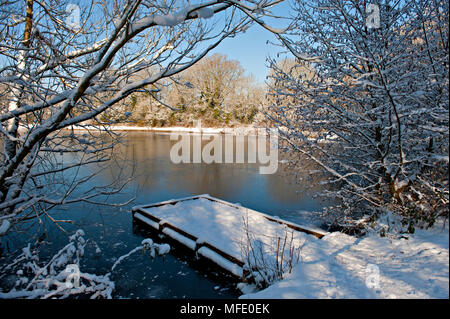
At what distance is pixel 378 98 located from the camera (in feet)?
12.6

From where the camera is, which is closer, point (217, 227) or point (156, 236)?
point (217, 227)

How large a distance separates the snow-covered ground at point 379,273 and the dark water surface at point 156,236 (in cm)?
156

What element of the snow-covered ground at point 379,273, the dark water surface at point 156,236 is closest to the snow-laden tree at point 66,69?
the dark water surface at point 156,236

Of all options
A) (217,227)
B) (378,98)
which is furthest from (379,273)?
(217,227)

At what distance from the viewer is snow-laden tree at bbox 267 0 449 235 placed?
10.0ft

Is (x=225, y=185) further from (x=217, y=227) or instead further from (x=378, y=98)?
(x=378, y=98)

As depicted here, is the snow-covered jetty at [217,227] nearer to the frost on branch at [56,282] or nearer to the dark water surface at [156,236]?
the dark water surface at [156,236]

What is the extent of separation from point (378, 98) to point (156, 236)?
4984mm

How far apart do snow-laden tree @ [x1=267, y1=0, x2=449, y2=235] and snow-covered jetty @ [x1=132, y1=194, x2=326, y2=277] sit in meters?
1.33

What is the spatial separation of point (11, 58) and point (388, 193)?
5710 mm

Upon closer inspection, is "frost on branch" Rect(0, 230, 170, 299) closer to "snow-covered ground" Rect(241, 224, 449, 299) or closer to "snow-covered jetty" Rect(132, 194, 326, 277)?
"snow-covered jetty" Rect(132, 194, 326, 277)

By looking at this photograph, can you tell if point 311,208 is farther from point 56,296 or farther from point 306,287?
point 56,296

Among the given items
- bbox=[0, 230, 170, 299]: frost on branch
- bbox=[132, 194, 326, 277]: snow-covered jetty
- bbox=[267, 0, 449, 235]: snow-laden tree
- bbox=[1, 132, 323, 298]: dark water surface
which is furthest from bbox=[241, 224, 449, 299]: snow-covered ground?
bbox=[0, 230, 170, 299]: frost on branch

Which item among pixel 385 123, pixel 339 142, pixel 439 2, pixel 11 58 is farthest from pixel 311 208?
pixel 11 58
